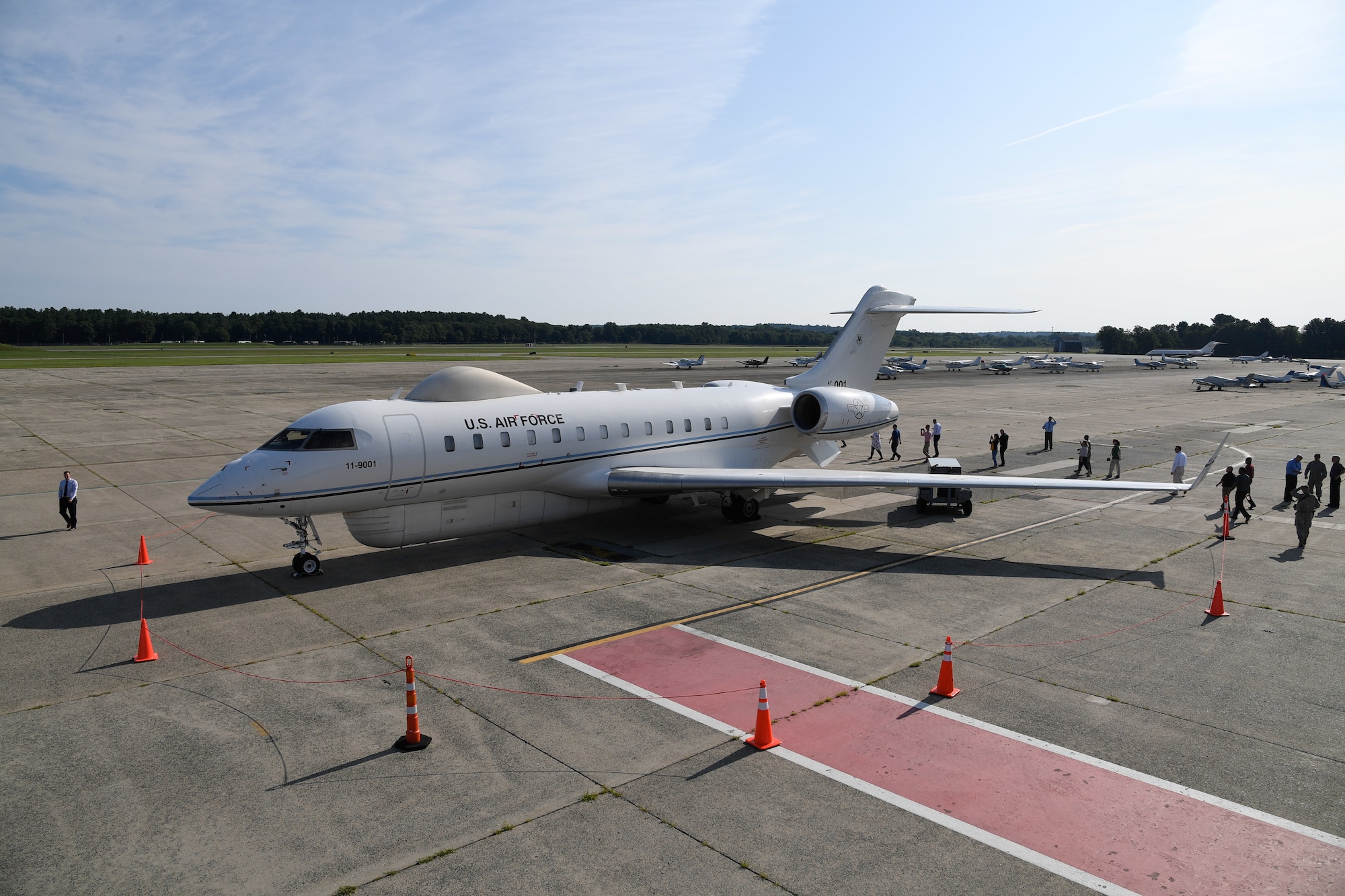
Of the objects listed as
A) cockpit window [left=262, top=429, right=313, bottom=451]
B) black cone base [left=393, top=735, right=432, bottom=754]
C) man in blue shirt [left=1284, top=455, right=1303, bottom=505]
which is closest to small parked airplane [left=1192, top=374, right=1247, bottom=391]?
man in blue shirt [left=1284, top=455, right=1303, bottom=505]

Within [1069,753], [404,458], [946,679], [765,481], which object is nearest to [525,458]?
[404,458]

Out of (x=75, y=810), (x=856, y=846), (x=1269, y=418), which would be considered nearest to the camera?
(x=856, y=846)

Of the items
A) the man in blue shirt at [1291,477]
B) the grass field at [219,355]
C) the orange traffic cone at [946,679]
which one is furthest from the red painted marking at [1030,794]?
the grass field at [219,355]

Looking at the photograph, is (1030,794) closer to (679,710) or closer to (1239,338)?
(679,710)

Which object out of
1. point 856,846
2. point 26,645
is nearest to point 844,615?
point 856,846

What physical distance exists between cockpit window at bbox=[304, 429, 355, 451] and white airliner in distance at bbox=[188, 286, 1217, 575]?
0.02m

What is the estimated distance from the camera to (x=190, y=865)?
668 centimetres

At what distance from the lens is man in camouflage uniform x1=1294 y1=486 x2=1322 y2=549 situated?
1692 centimetres

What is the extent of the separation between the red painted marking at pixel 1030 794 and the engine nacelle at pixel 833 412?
11.3 meters

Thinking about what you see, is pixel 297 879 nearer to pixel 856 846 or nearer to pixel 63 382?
pixel 856 846

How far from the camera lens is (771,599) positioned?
13805mm

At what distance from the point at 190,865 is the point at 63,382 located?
7035 cm

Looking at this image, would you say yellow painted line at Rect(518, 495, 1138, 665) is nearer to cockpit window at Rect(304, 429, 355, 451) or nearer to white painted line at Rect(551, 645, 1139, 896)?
white painted line at Rect(551, 645, 1139, 896)

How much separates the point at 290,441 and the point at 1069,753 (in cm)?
1283
